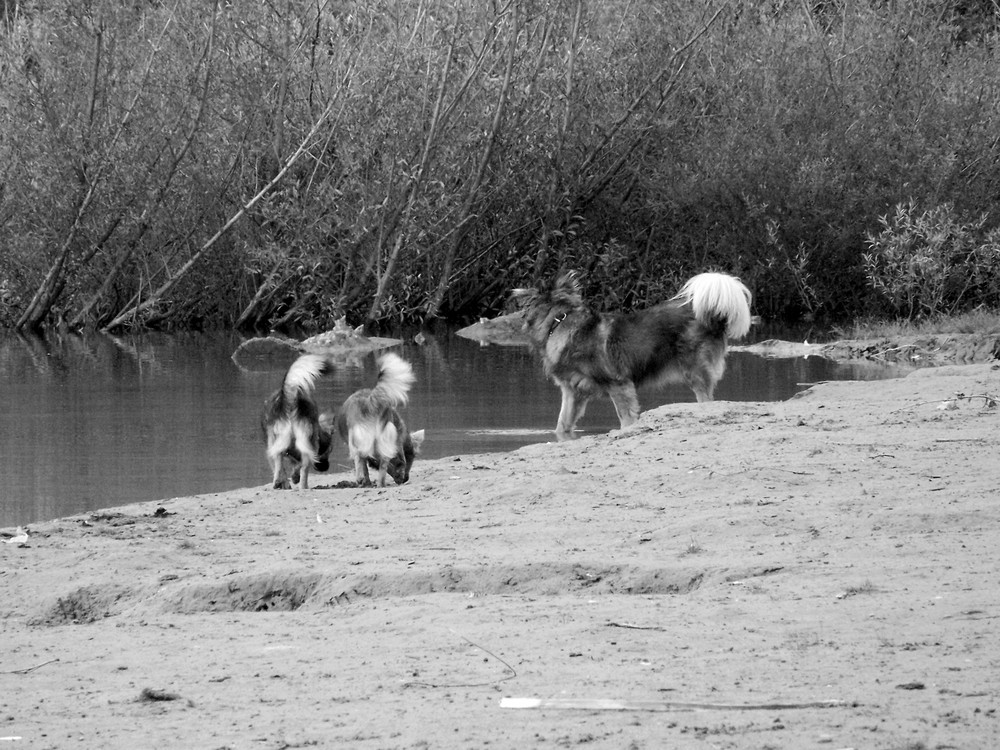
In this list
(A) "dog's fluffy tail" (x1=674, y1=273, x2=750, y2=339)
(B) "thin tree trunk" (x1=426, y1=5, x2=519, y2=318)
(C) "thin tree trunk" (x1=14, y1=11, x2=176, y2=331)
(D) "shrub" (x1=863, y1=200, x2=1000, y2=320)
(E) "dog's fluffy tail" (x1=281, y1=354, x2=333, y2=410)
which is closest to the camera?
(E) "dog's fluffy tail" (x1=281, y1=354, x2=333, y2=410)

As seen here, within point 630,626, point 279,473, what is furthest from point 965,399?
point 630,626

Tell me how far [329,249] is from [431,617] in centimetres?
1786

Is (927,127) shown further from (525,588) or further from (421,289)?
(525,588)

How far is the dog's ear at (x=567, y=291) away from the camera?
11906 millimetres

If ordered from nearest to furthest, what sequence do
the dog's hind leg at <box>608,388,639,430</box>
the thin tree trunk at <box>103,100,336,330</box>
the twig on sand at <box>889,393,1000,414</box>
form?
1. the twig on sand at <box>889,393,1000,414</box>
2. the dog's hind leg at <box>608,388,639,430</box>
3. the thin tree trunk at <box>103,100,336,330</box>

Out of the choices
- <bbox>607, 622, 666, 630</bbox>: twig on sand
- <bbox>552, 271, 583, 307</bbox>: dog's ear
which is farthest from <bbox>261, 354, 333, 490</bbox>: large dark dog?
<bbox>607, 622, 666, 630</bbox>: twig on sand

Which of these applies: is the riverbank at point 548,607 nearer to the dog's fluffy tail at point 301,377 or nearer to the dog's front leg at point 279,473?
the dog's front leg at point 279,473

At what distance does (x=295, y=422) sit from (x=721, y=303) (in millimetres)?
4322

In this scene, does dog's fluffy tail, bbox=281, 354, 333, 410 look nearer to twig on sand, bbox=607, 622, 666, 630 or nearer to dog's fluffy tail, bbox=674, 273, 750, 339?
dog's fluffy tail, bbox=674, 273, 750, 339

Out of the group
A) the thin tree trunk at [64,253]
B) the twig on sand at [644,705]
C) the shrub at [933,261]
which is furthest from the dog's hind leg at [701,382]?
the thin tree trunk at [64,253]

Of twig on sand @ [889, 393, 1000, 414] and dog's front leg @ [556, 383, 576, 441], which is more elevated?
twig on sand @ [889, 393, 1000, 414]

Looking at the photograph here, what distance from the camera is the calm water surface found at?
948cm

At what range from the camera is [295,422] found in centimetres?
863

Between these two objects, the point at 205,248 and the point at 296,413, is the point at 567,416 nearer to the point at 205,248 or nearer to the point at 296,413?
the point at 296,413
